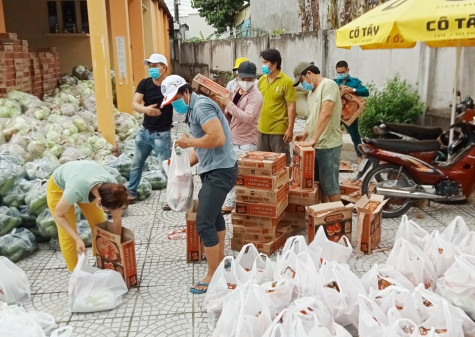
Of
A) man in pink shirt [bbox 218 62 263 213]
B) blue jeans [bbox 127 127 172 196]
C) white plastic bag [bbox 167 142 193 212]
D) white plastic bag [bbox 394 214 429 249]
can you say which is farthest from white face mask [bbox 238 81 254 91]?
white plastic bag [bbox 394 214 429 249]

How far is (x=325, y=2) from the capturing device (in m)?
13.2

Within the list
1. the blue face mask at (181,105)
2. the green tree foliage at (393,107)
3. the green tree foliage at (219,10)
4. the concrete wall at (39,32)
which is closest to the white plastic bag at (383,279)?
the blue face mask at (181,105)

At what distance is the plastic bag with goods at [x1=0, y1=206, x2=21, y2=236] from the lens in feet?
14.7

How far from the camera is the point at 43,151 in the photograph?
643cm

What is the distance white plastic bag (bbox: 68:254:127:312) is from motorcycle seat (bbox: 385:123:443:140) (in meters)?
3.86

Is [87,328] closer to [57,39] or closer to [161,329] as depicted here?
[161,329]

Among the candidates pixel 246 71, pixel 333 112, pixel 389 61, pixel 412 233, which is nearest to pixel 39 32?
pixel 389 61

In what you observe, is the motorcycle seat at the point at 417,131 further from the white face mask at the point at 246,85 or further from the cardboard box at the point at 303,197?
the white face mask at the point at 246,85

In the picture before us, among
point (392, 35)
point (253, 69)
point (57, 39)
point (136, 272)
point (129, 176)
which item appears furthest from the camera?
point (57, 39)

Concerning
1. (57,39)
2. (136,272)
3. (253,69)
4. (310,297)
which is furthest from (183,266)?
(57,39)

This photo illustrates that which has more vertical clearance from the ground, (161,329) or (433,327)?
(433,327)

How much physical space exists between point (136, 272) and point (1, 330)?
4.45 ft

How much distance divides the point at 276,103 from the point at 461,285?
2921mm

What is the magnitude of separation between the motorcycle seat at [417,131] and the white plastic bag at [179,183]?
298 cm
